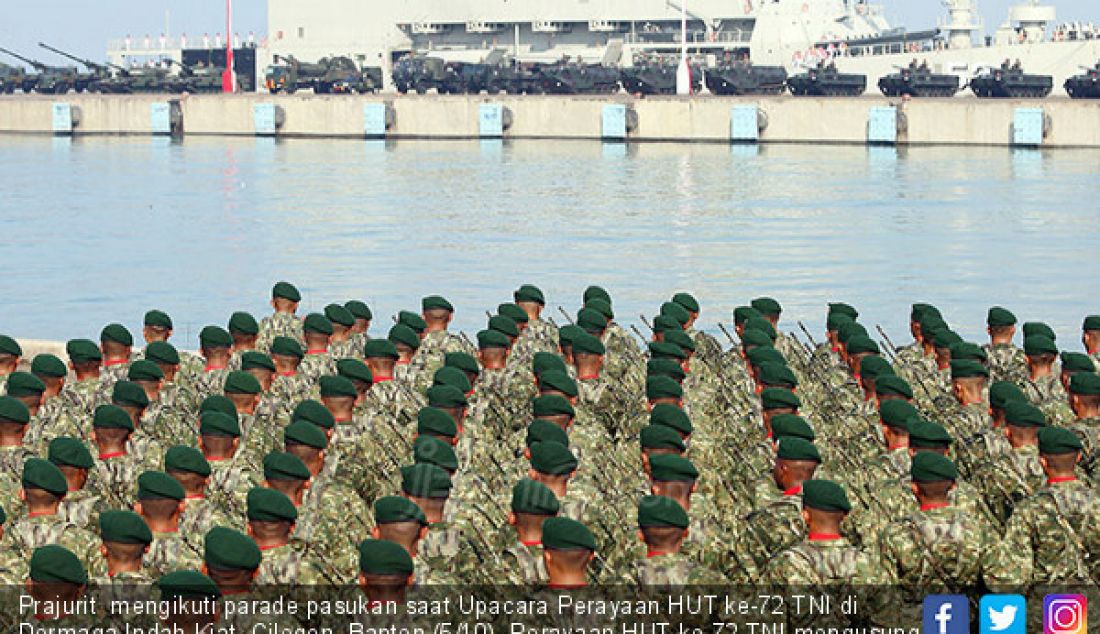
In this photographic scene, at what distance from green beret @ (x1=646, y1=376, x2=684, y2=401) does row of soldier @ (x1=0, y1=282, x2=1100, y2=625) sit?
0.01 m

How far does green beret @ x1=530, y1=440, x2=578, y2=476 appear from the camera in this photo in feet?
30.5

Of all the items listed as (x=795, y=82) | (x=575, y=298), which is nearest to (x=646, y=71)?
(x=795, y=82)

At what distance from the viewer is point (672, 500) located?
27.9 feet

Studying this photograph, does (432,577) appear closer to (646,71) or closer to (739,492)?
(739,492)

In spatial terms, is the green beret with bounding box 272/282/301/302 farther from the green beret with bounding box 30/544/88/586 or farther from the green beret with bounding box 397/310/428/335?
the green beret with bounding box 30/544/88/586

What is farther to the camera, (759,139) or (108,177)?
(759,139)

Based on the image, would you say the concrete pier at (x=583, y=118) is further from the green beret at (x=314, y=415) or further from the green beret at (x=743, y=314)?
the green beret at (x=314, y=415)

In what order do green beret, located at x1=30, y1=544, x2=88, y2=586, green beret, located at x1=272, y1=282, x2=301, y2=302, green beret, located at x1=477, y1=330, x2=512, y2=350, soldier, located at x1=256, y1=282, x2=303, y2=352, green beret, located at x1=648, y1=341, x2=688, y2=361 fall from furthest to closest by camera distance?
green beret, located at x1=272, y1=282, x2=301, y2=302
soldier, located at x1=256, y1=282, x2=303, y2=352
green beret, located at x1=648, y1=341, x2=688, y2=361
green beret, located at x1=477, y1=330, x2=512, y2=350
green beret, located at x1=30, y1=544, x2=88, y2=586

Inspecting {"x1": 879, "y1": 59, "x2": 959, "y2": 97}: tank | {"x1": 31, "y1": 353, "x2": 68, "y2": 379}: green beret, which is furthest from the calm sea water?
{"x1": 31, "y1": 353, "x2": 68, "y2": 379}: green beret

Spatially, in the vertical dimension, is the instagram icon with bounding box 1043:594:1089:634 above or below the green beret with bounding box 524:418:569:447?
below

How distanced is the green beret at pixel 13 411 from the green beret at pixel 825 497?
480 centimetres

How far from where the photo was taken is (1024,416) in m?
10.3

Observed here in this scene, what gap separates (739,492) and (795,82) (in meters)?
63.0

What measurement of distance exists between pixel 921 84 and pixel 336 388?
59671 millimetres
